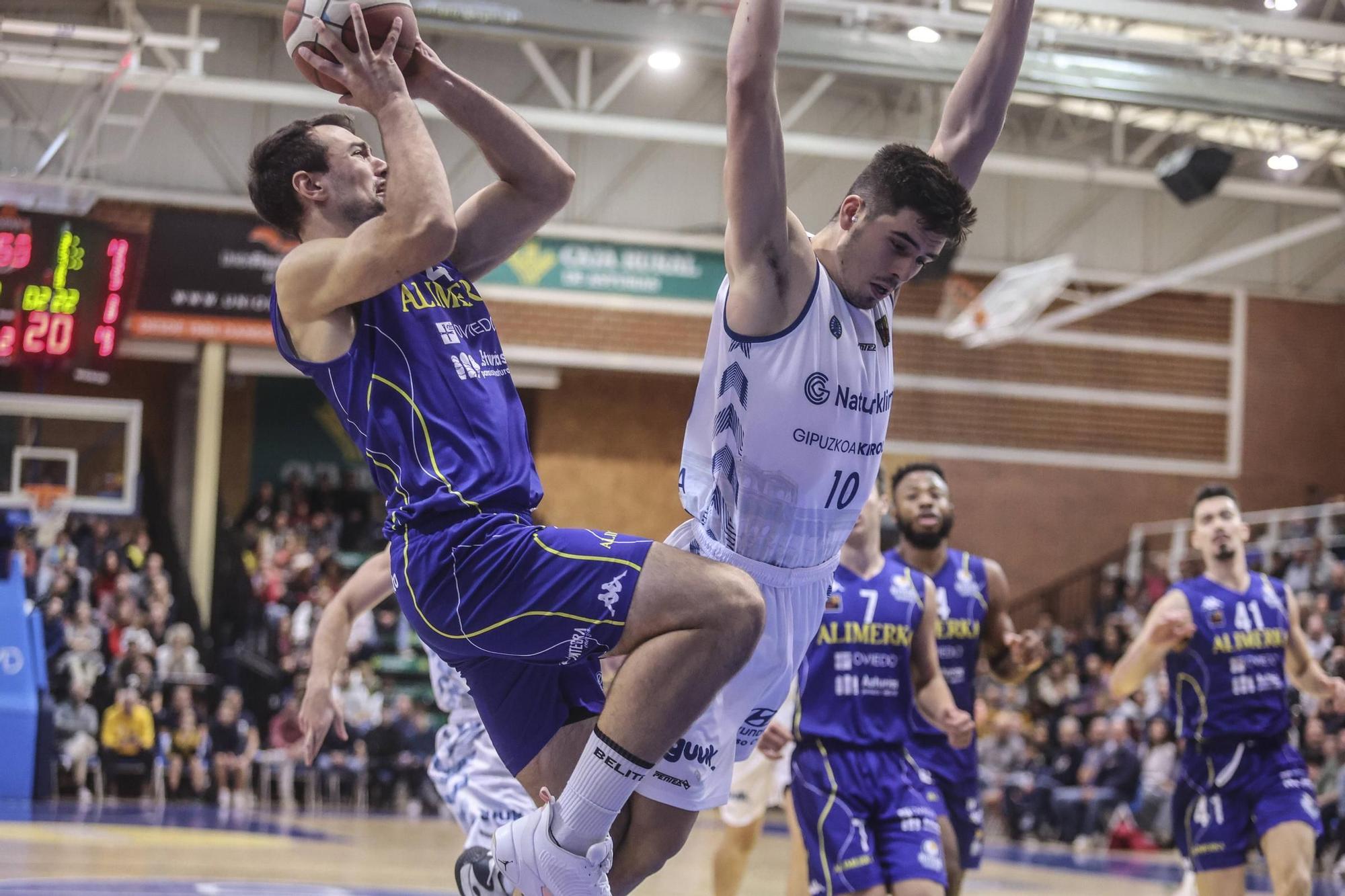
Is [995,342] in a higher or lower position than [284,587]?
higher

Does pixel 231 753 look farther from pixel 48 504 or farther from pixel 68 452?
pixel 68 452

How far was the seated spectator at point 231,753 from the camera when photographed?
16500mm

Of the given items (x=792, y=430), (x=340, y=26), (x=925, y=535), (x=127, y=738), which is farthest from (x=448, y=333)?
(x=127, y=738)

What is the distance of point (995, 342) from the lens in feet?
79.7

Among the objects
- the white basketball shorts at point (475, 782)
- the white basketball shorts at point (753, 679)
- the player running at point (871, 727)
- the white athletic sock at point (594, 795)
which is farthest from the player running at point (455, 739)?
the white athletic sock at point (594, 795)

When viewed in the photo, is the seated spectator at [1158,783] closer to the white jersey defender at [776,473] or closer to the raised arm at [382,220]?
the white jersey defender at [776,473]

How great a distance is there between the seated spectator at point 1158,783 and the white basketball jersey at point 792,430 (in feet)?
43.0

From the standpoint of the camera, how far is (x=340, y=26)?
385cm

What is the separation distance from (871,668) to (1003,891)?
16.9 ft

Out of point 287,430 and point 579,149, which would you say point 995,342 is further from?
point 287,430

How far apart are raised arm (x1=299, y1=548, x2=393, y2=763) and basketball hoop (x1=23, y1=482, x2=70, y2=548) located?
40.0 ft

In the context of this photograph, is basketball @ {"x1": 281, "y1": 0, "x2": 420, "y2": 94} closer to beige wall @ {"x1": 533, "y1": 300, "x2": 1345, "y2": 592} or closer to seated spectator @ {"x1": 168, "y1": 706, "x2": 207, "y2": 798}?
seated spectator @ {"x1": 168, "y1": 706, "x2": 207, "y2": 798}

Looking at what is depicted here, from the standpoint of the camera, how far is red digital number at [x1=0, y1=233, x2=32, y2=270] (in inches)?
578

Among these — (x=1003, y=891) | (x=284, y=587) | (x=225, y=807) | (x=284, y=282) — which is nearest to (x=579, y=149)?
(x=284, y=587)
